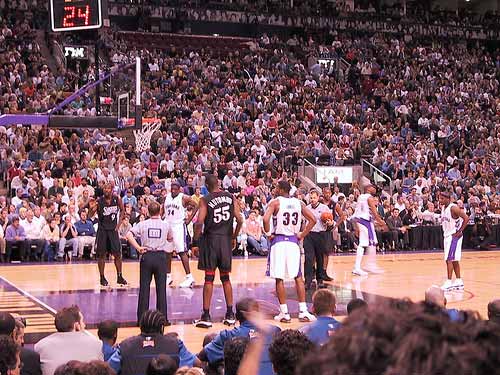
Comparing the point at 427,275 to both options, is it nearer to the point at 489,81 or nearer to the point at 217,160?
the point at 217,160

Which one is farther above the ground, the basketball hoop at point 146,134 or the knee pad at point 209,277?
the basketball hoop at point 146,134

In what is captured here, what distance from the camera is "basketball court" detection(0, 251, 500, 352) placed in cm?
1064

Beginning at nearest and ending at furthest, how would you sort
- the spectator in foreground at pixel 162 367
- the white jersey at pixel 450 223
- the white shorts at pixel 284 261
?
the spectator in foreground at pixel 162 367, the white shorts at pixel 284 261, the white jersey at pixel 450 223

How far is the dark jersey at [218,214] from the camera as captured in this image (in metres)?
10.2

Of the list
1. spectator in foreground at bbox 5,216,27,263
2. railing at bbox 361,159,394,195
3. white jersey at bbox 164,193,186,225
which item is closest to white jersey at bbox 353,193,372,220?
white jersey at bbox 164,193,186,225

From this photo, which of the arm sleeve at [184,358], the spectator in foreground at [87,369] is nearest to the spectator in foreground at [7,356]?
the spectator in foreground at [87,369]

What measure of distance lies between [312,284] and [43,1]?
19.8 metres

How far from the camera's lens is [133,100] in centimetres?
1605

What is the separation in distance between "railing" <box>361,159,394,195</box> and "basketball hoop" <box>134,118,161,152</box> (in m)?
7.49

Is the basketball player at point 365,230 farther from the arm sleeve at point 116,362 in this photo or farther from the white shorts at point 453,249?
the arm sleeve at point 116,362

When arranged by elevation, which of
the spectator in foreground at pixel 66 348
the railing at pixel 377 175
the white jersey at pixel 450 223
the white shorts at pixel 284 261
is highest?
the railing at pixel 377 175

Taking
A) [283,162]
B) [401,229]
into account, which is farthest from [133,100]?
[283,162]

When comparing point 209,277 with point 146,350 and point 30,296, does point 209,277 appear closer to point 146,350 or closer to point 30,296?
point 30,296

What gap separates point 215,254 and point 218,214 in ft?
1.66
